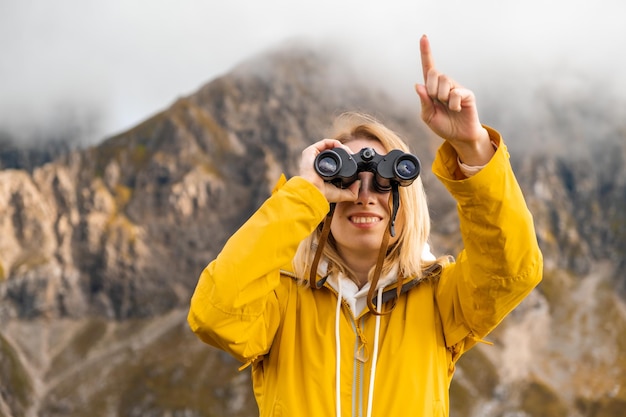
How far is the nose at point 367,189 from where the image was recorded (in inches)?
205

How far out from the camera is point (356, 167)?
4953 millimetres

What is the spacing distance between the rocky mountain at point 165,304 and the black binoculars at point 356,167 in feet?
474

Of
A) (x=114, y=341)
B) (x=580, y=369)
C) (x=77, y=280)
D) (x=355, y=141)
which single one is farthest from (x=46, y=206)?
(x=355, y=141)

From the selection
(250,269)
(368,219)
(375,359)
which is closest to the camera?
(250,269)

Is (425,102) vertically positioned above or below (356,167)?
above

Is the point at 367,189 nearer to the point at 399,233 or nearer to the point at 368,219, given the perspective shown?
the point at 368,219

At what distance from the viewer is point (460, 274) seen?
4773 mm

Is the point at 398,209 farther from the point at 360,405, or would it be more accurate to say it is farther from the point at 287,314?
the point at 360,405

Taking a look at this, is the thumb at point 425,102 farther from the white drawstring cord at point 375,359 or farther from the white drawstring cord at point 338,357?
the white drawstring cord at point 338,357

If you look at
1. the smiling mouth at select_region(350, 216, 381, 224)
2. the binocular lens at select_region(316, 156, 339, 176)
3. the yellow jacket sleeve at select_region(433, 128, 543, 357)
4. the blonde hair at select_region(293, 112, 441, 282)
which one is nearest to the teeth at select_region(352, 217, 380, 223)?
the smiling mouth at select_region(350, 216, 381, 224)

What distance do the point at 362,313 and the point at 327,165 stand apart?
47.1 inches

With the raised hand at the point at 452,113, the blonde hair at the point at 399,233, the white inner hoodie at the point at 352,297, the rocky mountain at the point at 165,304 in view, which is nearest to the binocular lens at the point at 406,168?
the blonde hair at the point at 399,233

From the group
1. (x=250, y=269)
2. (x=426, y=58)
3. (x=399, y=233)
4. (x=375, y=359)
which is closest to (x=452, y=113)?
(x=426, y=58)

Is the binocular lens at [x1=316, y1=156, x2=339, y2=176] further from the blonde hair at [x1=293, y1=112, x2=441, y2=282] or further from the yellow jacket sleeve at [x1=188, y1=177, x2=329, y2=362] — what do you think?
the blonde hair at [x1=293, y1=112, x2=441, y2=282]
